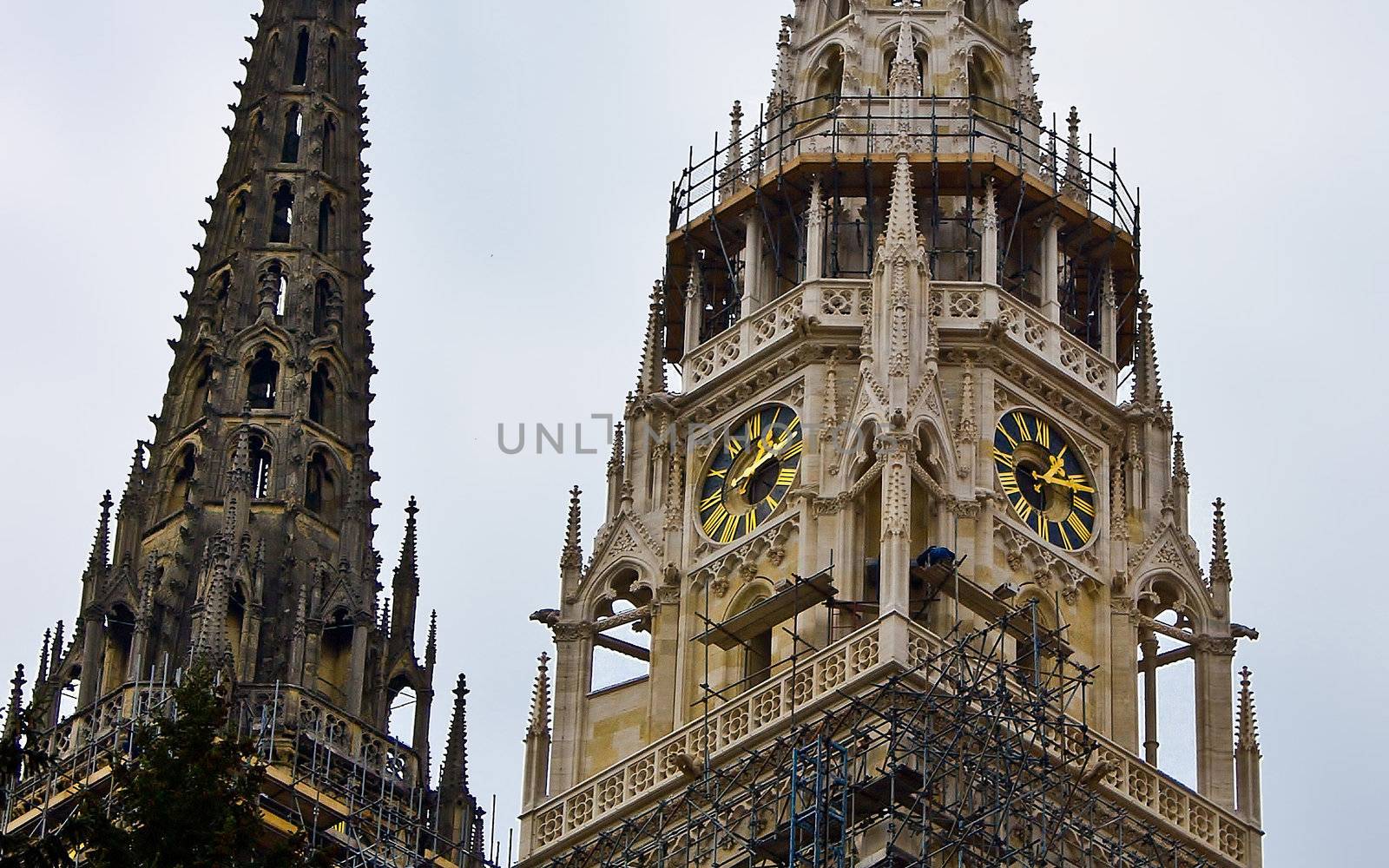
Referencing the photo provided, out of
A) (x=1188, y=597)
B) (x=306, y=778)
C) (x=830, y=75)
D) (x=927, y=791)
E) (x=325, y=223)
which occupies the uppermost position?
(x=325, y=223)

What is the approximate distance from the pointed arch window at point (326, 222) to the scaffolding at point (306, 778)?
526 inches

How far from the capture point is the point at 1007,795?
2346 inches

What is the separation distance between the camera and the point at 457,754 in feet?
261

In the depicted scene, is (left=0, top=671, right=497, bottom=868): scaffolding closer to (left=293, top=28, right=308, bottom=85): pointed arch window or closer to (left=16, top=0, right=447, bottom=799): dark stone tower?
(left=16, top=0, right=447, bottom=799): dark stone tower

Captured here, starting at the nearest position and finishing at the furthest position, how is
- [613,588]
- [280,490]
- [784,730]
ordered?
[784,730], [613,588], [280,490]

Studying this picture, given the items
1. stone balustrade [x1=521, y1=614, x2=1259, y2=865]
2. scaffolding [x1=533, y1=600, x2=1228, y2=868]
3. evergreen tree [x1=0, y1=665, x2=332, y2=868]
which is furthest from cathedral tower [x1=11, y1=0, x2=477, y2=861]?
evergreen tree [x1=0, y1=665, x2=332, y2=868]

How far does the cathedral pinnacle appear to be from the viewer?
68625 millimetres

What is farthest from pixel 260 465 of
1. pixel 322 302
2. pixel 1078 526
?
pixel 1078 526

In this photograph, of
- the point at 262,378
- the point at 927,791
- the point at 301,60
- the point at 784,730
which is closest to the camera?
the point at 927,791

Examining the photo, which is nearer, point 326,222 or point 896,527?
point 896,527

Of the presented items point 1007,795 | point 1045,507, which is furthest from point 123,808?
point 1045,507

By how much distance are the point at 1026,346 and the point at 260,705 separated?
16.3 meters

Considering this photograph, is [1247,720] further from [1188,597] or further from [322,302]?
[322,302]

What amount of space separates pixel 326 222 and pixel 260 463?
750 cm
